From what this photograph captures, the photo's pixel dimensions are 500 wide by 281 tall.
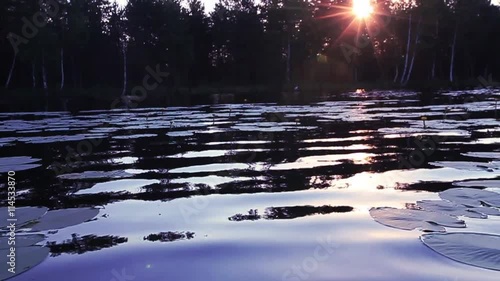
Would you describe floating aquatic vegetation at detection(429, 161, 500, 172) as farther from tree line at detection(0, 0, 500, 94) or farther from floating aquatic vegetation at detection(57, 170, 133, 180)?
tree line at detection(0, 0, 500, 94)

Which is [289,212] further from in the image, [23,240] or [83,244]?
[23,240]

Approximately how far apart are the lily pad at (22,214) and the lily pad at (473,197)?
2238 millimetres

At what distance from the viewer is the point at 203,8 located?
3784cm

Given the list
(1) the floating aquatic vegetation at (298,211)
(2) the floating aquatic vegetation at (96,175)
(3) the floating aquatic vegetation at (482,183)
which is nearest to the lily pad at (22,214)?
(2) the floating aquatic vegetation at (96,175)

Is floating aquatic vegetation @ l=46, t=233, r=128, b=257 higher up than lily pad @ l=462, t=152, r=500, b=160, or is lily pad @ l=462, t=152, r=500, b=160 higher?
lily pad @ l=462, t=152, r=500, b=160

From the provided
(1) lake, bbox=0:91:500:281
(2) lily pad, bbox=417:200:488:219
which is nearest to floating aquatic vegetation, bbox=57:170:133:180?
(1) lake, bbox=0:91:500:281

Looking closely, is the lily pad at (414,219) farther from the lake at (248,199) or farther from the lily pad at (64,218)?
the lily pad at (64,218)

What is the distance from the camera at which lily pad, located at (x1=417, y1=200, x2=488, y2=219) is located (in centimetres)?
227

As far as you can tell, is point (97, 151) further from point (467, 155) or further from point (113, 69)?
point (113, 69)

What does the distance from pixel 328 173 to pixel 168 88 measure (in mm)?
28953

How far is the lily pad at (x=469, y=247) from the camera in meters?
1.71

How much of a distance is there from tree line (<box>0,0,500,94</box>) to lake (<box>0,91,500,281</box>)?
27.3m

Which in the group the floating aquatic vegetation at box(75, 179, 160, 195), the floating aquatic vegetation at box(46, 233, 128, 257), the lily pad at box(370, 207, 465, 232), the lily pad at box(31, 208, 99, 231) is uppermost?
the lily pad at box(370, 207, 465, 232)

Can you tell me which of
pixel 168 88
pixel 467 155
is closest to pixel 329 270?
pixel 467 155
